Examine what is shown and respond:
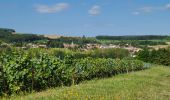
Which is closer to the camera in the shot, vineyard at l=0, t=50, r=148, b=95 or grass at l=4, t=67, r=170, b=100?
grass at l=4, t=67, r=170, b=100

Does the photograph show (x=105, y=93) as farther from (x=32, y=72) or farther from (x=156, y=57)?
(x=156, y=57)

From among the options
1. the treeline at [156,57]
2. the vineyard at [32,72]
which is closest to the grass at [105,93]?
the vineyard at [32,72]

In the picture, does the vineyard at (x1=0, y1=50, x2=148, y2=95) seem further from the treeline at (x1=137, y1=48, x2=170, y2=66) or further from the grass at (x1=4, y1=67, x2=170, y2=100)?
the treeline at (x1=137, y1=48, x2=170, y2=66)

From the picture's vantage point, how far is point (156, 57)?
396 ft

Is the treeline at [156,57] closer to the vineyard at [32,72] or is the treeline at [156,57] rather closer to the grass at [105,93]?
the vineyard at [32,72]

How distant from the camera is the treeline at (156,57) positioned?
120 metres

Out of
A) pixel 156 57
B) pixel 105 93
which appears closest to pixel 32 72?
pixel 105 93

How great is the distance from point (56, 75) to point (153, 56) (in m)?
96.3

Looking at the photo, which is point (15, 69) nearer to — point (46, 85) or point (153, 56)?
point (46, 85)

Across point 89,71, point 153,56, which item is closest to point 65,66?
point 89,71

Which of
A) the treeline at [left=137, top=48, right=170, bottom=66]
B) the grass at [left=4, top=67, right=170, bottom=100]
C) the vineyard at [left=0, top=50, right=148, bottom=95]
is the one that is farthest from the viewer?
the treeline at [left=137, top=48, right=170, bottom=66]

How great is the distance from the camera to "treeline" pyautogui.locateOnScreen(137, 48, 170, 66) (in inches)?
4707

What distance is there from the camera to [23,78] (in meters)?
22.5

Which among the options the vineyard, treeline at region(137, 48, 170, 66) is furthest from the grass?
treeline at region(137, 48, 170, 66)
